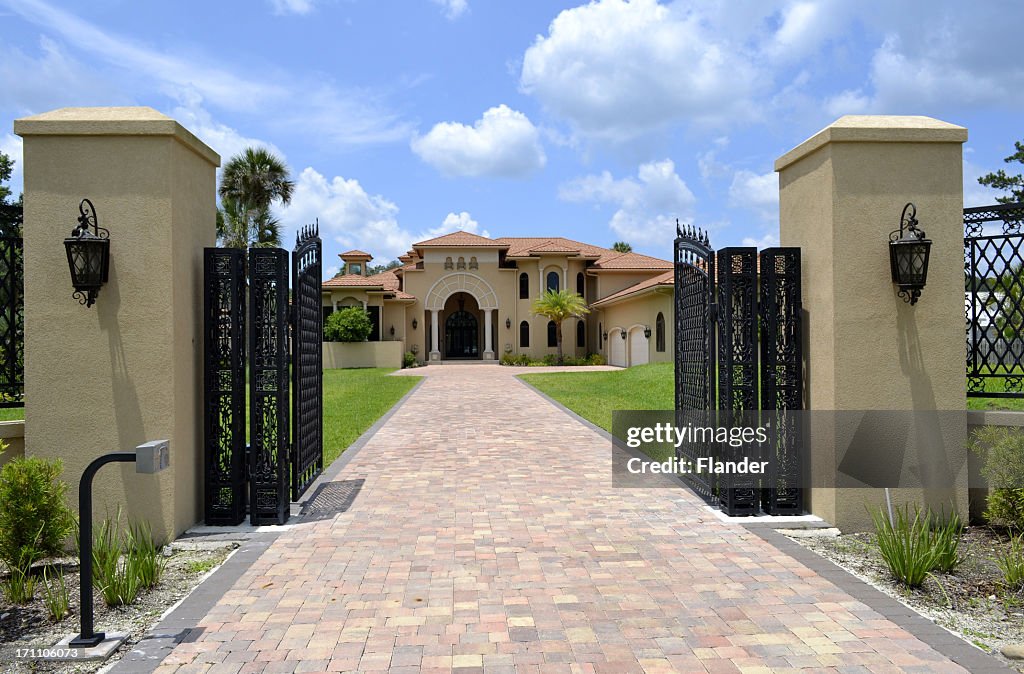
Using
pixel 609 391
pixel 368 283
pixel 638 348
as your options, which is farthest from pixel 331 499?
pixel 368 283

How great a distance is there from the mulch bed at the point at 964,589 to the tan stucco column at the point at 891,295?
1.58 ft

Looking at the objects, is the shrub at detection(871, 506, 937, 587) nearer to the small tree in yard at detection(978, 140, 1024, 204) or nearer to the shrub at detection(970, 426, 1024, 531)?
the shrub at detection(970, 426, 1024, 531)

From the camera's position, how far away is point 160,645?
3875 millimetres

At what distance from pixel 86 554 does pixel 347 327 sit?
107 feet

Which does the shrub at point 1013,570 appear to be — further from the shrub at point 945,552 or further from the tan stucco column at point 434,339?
the tan stucco column at point 434,339

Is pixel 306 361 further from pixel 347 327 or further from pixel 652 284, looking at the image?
pixel 347 327

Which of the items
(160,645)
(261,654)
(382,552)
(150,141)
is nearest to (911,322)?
(382,552)

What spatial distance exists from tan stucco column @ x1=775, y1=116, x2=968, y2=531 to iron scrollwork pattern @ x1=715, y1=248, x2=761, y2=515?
2.21 feet

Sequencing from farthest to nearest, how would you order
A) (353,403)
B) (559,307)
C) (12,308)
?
(559,307), (353,403), (12,308)

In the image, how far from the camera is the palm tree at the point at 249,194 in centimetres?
2983

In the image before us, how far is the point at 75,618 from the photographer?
4.33 m

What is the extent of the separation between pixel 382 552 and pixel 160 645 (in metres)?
1.94

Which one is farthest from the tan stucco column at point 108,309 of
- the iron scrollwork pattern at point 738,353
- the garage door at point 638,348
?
the garage door at point 638,348

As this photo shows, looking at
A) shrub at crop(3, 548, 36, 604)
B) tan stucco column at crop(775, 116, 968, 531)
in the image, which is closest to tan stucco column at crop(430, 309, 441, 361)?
tan stucco column at crop(775, 116, 968, 531)
